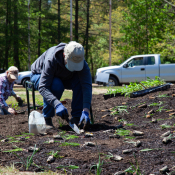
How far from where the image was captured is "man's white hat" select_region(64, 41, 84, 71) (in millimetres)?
3154

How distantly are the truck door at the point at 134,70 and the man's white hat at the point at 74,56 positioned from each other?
10242mm

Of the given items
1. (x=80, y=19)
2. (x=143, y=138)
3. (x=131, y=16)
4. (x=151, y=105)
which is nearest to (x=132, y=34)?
(x=131, y=16)

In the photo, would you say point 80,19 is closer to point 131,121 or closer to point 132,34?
point 132,34

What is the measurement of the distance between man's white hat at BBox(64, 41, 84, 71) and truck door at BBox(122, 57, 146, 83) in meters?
10.2

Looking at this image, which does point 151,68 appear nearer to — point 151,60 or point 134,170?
point 151,60

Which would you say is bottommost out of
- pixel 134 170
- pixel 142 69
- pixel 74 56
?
pixel 134 170

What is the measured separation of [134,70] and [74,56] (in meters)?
10.4

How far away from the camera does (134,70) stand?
13.2m

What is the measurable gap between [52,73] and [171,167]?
2069mm

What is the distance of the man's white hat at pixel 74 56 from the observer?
315 centimetres

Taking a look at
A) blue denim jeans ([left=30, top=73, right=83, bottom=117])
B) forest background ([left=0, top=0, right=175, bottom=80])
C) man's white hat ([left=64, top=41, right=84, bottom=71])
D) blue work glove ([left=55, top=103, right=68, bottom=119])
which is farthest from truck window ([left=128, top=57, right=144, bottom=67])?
blue work glove ([left=55, top=103, right=68, bottom=119])

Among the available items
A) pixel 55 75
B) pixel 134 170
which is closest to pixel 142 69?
pixel 55 75

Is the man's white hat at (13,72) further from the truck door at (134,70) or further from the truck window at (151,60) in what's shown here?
the truck window at (151,60)

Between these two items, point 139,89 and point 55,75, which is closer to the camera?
point 55,75
